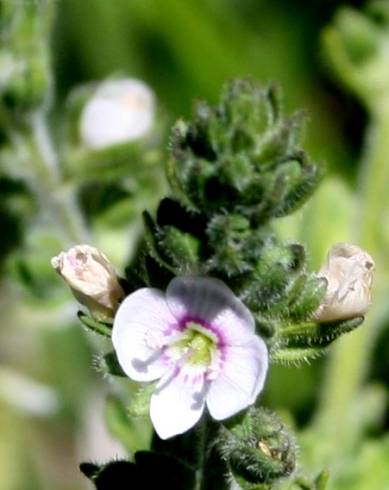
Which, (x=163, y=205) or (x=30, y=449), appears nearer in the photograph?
(x=163, y=205)

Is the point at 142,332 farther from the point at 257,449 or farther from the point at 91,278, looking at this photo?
the point at 257,449

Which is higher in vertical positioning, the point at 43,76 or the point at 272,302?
the point at 43,76

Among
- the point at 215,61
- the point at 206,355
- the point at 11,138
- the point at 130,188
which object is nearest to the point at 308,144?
the point at 215,61

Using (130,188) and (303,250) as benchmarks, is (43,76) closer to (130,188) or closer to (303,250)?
(130,188)

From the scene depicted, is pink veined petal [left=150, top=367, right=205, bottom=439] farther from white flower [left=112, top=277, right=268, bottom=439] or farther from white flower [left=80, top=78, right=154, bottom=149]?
white flower [left=80, top=78, right=154, bottom=149]

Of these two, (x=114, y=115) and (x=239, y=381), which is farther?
(x=114, y=115)

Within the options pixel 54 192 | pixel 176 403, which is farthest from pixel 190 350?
pixel 54 192
